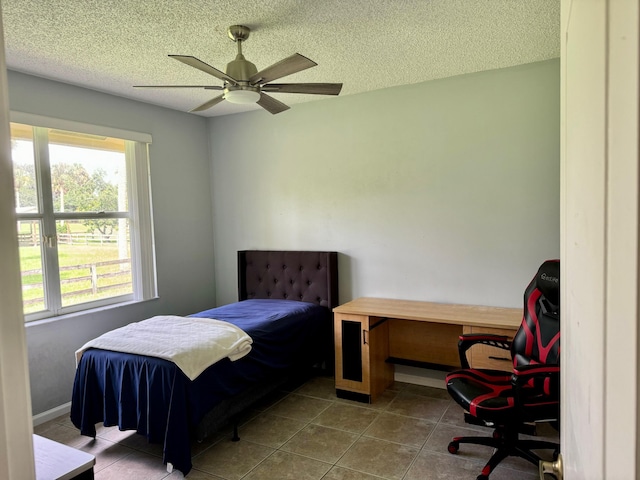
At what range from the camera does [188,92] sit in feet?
11.7

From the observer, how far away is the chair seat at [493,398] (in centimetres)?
211

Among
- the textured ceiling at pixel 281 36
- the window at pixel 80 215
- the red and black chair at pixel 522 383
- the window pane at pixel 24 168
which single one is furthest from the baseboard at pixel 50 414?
the red and black chair at pixel 522 383

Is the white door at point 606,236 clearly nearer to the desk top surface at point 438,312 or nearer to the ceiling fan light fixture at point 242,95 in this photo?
the ceiling fan light fixture at point 242,95

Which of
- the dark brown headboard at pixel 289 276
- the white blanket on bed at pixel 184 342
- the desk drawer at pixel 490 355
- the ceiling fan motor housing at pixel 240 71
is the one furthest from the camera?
the dark brown headboard at pixel 289 276

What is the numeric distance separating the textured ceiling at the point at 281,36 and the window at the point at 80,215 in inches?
20.4

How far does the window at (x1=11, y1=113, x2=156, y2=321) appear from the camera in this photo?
3.10m

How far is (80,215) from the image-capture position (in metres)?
3.44

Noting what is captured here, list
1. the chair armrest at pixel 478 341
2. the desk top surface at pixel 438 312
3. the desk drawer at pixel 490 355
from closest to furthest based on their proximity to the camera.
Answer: the chair armrest at pixel 478 341
the desk drawer at pixel 490 355
the desk top surface at pixel 438 312

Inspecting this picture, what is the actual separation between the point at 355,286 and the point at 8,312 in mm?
3465

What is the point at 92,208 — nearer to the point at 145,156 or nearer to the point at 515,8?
the point at 145,156

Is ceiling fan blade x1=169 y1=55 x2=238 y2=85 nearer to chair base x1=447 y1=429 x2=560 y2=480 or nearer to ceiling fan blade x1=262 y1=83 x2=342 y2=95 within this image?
ceiling fan blade x1=262 y1=83 x2=342 y2=95

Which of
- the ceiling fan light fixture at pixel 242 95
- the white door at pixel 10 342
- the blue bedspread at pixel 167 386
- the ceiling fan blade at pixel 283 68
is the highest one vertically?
the ceiling fan blade at pixel 283 68

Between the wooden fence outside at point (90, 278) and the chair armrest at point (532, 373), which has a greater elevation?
the wooden fence outside at point (90, 278)

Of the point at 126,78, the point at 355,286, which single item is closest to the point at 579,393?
the point at 355,286
